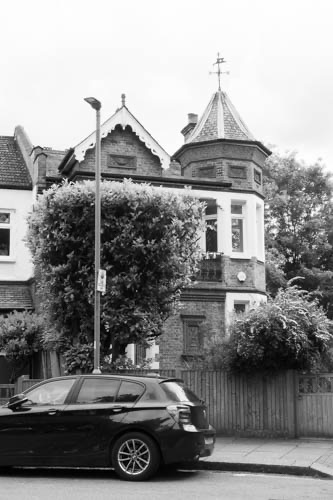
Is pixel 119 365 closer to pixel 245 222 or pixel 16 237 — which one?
pixel 16 237

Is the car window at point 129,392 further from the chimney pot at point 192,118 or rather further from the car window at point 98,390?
the chimney pot at point 192,118

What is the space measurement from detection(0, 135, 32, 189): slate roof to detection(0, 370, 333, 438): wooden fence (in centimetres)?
1052

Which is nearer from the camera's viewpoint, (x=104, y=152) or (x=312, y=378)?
(x=312, y=378)

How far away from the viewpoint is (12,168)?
2614cm

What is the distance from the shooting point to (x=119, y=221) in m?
17.4

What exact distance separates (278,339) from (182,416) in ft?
17.8

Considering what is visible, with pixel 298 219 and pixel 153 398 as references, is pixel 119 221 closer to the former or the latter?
pixel 153 398

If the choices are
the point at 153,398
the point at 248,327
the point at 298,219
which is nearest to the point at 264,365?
the point at 248,327

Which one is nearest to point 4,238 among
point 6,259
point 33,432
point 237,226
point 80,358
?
point 6,259

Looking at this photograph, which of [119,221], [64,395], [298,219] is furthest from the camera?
[298,219]

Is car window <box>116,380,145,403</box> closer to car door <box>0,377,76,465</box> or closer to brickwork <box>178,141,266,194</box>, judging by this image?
car door <box>0,377,76,465</box>

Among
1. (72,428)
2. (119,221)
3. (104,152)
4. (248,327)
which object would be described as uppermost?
(104,152)

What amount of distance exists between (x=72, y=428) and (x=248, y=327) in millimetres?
6203

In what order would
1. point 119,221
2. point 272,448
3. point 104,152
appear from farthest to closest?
point 104,152 → point 119,221 → point 272,448
